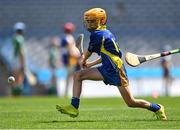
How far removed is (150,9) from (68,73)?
1004 cm

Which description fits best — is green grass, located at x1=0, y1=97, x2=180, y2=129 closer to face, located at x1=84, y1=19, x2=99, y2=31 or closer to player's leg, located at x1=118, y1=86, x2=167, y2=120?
player's leg, located at x1=118, y1=86, x2=167, y2=120

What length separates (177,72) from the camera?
29.8m

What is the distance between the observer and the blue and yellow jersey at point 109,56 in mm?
11164

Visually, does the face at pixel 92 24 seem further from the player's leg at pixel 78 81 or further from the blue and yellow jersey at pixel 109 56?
the player's leg at pixel 78 81

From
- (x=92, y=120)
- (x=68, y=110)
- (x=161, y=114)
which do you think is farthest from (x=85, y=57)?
(x=161, y=114)

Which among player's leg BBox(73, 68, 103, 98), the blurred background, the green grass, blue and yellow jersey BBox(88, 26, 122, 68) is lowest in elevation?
the blurred background

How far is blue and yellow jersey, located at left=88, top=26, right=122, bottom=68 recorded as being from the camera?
1116cm

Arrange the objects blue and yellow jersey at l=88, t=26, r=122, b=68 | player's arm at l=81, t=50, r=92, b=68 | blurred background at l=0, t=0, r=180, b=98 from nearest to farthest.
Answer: blue and yellow jersey at l=88, t=26, r=122, b=68 < player's arm at l=81, t=50, r=92, b=68 < blurred background at l=0, t=0, r=180, b=98

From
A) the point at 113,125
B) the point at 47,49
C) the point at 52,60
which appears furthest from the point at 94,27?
the point at 47,49

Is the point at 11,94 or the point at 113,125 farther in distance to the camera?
the point at 11,94

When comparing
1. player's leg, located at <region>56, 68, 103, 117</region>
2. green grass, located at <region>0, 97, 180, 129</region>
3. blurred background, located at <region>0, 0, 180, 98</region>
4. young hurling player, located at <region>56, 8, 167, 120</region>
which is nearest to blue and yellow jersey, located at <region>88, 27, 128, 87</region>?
young hurling player, located at <region>56, 8, 167, 120</region>

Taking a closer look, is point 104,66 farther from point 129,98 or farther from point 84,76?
point 129,98

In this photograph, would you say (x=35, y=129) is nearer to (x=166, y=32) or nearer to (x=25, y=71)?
(x=25, y=71)

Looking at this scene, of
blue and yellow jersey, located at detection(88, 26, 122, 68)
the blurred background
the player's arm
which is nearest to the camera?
blue and yellow jersey, located at detection(88, 26, 122, 68)
